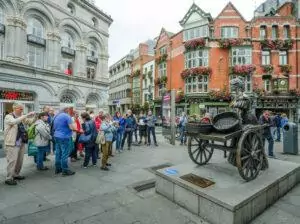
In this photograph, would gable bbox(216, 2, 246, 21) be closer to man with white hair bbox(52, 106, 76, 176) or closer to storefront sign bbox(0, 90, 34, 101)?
storefront sign bbox(0, 90, 34, 101)

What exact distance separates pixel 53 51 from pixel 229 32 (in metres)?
20.1

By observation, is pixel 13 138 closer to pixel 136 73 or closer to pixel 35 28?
pixel 35 28

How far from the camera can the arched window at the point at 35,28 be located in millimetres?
18244

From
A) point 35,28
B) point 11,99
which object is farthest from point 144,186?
point 35,28

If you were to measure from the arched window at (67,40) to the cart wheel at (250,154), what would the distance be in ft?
65.2

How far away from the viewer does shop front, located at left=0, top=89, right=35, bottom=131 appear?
55.1 ft

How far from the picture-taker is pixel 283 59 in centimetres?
2786

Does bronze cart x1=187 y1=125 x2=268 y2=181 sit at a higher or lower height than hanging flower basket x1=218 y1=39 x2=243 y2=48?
lower

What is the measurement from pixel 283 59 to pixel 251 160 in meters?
27.9

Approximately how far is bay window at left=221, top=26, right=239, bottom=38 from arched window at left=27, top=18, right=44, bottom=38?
20.1 m

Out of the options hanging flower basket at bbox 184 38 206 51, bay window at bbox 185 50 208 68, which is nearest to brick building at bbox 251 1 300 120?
bay window at bbox 185 50 208 68

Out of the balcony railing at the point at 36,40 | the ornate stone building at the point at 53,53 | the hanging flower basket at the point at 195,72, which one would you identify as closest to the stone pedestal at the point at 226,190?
the ornate stone building at the point at 53,53

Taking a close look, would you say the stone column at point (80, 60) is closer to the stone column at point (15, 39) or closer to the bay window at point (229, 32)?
the stone column at point (15, 39)

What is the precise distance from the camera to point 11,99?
17188 mm
